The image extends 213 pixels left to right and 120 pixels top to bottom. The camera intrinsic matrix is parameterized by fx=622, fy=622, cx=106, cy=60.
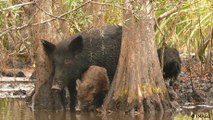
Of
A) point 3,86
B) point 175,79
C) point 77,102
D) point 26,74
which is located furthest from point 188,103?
point 26,74

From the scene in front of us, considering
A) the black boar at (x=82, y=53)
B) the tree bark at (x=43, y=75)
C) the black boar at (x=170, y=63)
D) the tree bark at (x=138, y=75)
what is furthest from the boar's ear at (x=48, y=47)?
the black boar at (x=170, y=63)

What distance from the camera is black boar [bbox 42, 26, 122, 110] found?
11930 mm

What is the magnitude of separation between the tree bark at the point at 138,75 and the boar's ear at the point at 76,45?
91cm

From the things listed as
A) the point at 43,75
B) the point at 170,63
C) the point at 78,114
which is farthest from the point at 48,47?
the point at 170,63

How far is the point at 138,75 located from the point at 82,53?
4.85 ft

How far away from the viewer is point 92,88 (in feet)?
38.8

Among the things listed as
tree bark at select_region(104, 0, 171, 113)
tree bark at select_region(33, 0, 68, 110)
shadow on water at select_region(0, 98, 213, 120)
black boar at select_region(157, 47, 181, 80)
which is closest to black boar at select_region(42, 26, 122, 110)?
tree bark at select_region(33, 0, 68, 110)

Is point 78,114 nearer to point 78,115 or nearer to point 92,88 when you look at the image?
point 78,115

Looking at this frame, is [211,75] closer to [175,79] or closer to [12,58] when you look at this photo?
[175,79]

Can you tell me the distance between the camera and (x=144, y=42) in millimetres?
11648

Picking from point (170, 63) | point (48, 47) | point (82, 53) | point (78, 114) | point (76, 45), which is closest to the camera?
point (78, 114)

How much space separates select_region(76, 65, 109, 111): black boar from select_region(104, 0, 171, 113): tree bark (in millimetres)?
267

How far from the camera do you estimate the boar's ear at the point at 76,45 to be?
39.4ft

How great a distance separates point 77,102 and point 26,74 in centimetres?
777
